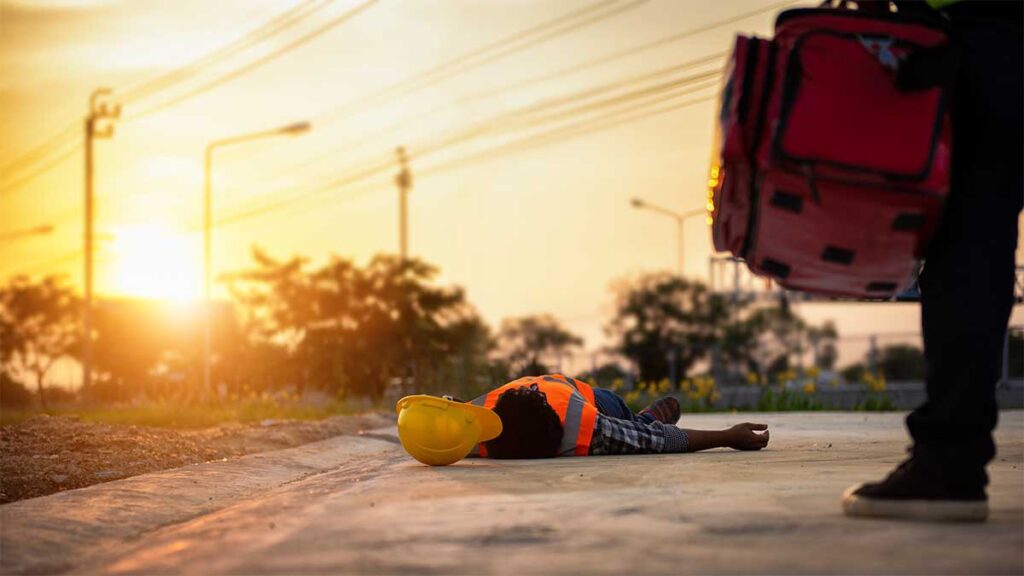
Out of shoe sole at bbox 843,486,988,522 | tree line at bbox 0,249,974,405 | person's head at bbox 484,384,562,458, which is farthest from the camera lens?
tree line at bbox 0,249,974,405

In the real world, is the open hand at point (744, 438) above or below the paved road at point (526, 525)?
above

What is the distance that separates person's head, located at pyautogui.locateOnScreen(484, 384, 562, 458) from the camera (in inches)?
294

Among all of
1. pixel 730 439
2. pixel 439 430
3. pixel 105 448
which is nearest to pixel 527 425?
pixel 439 430

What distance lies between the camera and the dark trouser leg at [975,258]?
12.3ft

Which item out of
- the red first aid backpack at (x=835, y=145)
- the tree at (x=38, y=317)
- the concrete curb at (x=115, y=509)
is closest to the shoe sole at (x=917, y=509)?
the red first aid backpack at (x=835, y=145)

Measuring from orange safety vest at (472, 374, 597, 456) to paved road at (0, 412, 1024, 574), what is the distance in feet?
2.56

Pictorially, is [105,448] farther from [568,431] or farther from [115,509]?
[115,509]

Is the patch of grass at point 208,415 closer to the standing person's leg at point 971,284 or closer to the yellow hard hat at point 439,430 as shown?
the yellow hard hat at point 439,430

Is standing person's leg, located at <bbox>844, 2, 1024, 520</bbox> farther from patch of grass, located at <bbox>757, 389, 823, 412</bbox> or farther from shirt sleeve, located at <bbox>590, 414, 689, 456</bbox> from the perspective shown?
patch of grass, located at <bbox>757, 389, 823, 412</bbox>

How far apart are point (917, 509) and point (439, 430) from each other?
11.9ft

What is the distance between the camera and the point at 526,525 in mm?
3914

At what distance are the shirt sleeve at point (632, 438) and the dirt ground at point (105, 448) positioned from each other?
8.57 feet

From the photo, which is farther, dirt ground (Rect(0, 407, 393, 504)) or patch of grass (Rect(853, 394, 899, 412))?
patch of grass (Rect(853, 394, 899, 412))

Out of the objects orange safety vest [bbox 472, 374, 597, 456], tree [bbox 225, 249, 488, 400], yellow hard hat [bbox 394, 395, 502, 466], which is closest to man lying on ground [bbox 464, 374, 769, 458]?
orange safety vest [bbox 472, 374, 597, 456]
